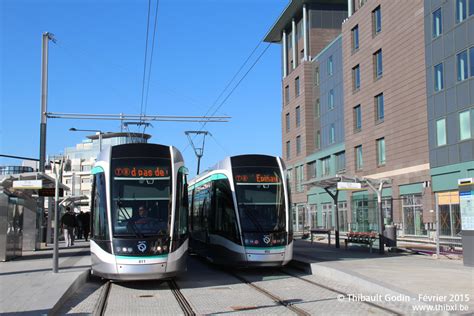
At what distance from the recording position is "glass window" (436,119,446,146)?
31.5 meters

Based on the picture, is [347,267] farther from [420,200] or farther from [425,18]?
[425,18]

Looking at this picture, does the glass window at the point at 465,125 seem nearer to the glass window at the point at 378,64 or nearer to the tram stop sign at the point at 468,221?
the glass window at the point at 378,64

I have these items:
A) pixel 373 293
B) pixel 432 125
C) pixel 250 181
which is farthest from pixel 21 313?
pixel 432 125

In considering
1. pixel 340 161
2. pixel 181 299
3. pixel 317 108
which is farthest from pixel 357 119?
pixel 181 299

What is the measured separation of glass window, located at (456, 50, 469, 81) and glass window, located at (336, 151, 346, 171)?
765 inches

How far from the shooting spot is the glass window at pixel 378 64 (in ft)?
134

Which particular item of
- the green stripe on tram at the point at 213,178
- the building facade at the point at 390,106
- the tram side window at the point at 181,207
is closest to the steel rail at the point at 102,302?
the tram side window at the point at 181,207

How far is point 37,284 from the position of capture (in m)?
12.6

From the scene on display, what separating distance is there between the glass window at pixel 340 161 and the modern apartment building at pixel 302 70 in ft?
12.1

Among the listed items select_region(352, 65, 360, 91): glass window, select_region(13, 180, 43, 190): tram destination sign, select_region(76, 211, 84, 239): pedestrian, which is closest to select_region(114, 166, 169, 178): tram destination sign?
select_region(13, 180, 43, 190): tram destination sign

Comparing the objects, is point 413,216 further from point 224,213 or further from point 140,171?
point 140,171

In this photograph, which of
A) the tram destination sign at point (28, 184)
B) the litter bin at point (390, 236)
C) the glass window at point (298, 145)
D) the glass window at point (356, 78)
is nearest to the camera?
the tram destination sign at point (28, 184)

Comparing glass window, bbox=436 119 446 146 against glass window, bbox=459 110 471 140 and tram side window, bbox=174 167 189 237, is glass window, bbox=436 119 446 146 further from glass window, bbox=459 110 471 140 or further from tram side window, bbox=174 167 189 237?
tram side window, bbox=174 167 189 237

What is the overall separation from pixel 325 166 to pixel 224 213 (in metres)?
38.6
